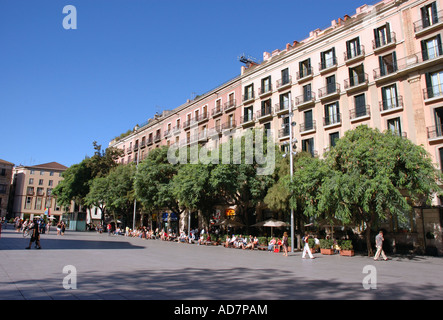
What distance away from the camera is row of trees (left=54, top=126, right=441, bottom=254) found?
1733 centimetres

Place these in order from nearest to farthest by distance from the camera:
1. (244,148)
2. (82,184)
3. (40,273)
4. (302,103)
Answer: (40,273), (244,148), (302,103), (82,184)

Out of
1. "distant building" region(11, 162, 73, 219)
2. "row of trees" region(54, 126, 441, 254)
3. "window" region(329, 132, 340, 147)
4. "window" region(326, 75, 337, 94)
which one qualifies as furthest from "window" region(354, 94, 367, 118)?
"distant building" region(11, 162, 73, 219)

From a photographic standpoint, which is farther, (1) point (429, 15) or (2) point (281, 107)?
(2) point (281, 107)

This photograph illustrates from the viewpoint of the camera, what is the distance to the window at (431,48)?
79.4 ft

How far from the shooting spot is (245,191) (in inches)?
1135

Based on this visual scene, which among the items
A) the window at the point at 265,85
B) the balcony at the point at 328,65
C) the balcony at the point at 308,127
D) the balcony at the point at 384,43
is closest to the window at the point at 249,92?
the window at the point at 265,85

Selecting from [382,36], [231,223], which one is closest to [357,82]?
[382,36]

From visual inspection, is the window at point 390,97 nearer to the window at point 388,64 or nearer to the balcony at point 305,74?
the window at point 388,64

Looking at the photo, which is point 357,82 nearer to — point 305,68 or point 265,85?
point 305,68

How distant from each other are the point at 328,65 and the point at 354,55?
260 centimetres

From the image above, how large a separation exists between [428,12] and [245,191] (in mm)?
20416

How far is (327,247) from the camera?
835 inches
